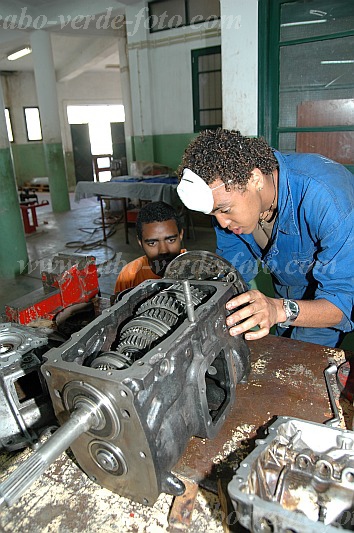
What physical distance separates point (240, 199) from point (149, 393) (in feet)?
2.40

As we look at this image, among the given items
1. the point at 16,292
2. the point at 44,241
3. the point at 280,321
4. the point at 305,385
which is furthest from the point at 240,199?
the point at 44,241

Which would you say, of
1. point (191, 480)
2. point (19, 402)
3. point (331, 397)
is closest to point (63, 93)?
point (19, 402)

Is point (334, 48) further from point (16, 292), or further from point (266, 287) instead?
point (16, 292)

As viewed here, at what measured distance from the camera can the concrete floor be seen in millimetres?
4988

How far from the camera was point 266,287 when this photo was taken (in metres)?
3.32

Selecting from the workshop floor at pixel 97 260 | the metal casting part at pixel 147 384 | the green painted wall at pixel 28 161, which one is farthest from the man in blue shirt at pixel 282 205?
the green painted wall at pixel 28 161

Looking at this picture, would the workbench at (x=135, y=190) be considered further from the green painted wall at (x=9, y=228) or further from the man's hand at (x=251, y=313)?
the man's hand at (x=251, y=313)

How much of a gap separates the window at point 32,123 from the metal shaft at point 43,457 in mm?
13139

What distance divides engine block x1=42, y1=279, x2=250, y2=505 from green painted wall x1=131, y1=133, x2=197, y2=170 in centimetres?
661

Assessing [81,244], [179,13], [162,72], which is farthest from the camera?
[162,72]

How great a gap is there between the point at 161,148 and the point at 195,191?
678 centimetres

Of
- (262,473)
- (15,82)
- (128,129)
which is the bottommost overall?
(262,473)

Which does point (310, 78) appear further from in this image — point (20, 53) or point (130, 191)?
point (20, 53)

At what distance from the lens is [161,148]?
7754mm
